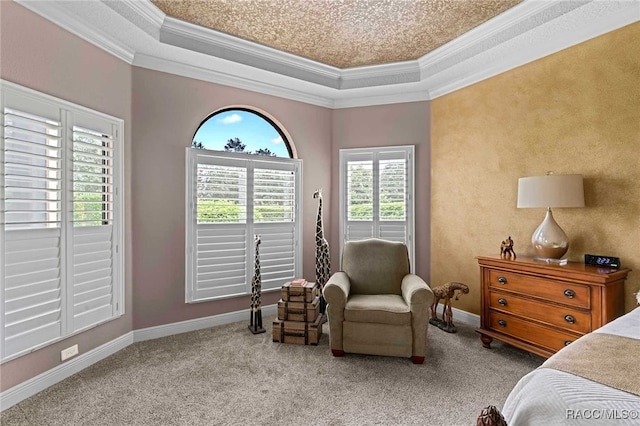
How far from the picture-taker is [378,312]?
9.45ft

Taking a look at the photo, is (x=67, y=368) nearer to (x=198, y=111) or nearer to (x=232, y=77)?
(x=198, y=111)

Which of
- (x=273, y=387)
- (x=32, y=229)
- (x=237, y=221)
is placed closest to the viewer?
(x=32, y=229)

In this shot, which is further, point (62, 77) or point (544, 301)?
point (544, 301)

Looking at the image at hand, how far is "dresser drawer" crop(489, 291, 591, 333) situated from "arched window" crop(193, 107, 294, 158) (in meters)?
2.90

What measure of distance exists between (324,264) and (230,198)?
1321 mm

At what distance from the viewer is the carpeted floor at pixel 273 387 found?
84.3 inches

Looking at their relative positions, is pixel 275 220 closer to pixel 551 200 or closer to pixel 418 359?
pixel 418 359

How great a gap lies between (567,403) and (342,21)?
322cm

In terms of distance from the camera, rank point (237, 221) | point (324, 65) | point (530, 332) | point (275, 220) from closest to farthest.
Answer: point (530, 332)
point (237, 221)
point (324, 65)
point (275, 220)

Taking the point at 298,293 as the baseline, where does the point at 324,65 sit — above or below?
above

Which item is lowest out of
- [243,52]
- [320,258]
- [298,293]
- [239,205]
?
[298,293]

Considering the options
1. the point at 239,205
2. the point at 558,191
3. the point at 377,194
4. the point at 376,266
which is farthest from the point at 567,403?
the point at 377,194

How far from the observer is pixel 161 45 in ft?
10.3

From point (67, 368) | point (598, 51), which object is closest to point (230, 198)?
point (67, 368)
